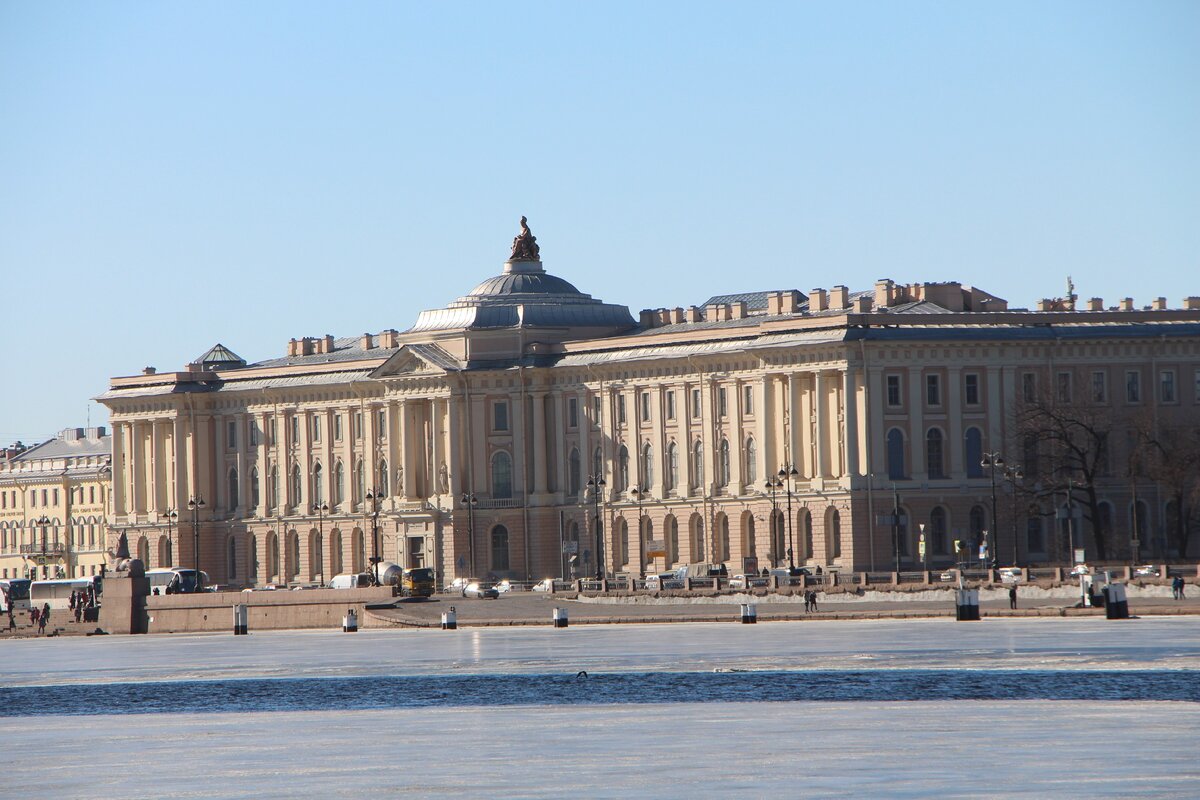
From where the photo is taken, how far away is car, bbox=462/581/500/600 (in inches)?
5205

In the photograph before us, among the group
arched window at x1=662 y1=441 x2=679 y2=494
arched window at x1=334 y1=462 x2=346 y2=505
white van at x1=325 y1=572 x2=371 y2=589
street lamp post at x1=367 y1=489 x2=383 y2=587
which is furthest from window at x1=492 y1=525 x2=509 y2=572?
white van at x1=325 y1=572 x2=371 y2=589

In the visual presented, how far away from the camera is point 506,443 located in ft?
529

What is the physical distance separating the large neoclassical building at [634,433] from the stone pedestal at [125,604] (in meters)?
28.7

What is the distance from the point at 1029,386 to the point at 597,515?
22.0 metres

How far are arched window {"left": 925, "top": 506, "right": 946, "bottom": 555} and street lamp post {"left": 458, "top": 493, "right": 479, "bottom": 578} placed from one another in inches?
1041

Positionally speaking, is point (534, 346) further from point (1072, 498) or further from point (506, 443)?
point (1072, 498)

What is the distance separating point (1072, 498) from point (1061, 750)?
93781mm

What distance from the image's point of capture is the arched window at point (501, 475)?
527ft

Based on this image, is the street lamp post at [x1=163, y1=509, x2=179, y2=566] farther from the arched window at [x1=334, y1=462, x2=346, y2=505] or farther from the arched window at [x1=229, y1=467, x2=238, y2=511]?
the arched window at [x1=334, y1=462, x2=346, y2=505]

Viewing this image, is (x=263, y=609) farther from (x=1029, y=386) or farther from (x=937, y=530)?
(x=1029, y=386)

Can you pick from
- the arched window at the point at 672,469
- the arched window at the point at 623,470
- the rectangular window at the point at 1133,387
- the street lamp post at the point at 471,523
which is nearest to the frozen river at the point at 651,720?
the rectangular window at the point at 1133,387

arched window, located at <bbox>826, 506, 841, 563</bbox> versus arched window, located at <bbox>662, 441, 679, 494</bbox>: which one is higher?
arched window, located at <bbox>662, 441, 679, 494</bbox>

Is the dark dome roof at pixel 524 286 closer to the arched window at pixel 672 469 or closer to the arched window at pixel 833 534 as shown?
the arched window at pixel 672 469

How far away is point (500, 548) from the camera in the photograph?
159500 mm
